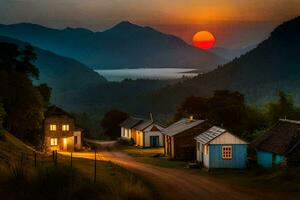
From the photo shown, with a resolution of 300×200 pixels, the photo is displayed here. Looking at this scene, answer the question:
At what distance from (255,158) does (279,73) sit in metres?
129

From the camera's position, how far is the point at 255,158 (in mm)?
52562

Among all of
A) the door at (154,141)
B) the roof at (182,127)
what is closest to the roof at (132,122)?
the door at (154,141)

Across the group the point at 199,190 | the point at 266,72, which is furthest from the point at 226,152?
the point at 266,72

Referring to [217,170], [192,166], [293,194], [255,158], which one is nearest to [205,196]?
[293,194]

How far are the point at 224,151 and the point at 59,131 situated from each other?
35.8 m

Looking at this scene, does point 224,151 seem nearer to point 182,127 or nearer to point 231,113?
point 182,127

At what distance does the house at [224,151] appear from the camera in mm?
48094

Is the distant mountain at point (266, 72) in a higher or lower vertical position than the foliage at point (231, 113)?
higher

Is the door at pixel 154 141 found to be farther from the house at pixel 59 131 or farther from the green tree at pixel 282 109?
the green tree at pixel 282 109

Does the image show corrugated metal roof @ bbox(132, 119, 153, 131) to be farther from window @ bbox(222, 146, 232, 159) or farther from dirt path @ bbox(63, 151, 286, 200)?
dirt path @ bbox(63, 151, 286, 200)

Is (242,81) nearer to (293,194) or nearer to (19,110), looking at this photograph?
(19,110)

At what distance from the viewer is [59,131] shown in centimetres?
7700

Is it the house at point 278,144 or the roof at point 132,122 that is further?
the roof at point 132,122

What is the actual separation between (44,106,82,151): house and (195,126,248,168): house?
33.5m
